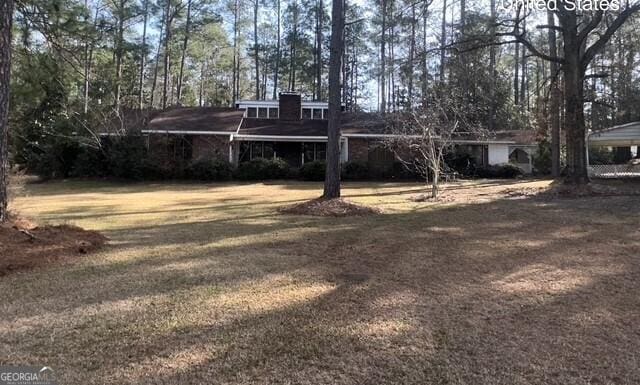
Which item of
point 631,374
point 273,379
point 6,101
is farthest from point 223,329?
point 6,101

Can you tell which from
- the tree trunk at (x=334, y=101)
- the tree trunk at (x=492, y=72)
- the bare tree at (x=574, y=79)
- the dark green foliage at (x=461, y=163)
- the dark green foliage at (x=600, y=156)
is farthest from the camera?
the dark green foliage at (x=600, y=156)

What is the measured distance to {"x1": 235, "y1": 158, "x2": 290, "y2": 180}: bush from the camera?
22.0m

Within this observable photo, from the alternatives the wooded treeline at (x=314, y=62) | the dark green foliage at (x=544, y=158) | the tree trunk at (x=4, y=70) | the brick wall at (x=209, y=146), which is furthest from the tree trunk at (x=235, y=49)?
the tree trunk at (x=4, y=70)

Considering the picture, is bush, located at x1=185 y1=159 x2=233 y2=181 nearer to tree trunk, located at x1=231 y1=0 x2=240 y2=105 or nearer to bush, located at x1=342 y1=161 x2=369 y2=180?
bush, located at x1=342 y1=161 x2=369 y2=180

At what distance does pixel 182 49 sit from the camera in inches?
1403

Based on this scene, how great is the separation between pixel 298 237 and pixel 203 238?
150cm

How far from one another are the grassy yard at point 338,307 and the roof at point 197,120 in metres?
15.5

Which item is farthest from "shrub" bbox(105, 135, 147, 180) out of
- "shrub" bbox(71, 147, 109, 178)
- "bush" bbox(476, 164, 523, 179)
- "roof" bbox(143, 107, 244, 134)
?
"bush" bbox(476, 164, 523, 179)

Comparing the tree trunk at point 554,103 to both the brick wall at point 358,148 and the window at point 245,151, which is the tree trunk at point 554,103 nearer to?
the brick wall at point 358,148

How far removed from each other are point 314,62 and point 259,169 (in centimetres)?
2088

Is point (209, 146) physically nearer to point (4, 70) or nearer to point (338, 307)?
point (4, 70)

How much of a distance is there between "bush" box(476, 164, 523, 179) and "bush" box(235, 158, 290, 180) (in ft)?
33.4

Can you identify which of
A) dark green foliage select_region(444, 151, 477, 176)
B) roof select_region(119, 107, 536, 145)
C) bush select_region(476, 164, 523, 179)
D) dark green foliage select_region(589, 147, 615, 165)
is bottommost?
bush select_region(476, 164, 523, 179)

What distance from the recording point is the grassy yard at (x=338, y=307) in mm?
3133
